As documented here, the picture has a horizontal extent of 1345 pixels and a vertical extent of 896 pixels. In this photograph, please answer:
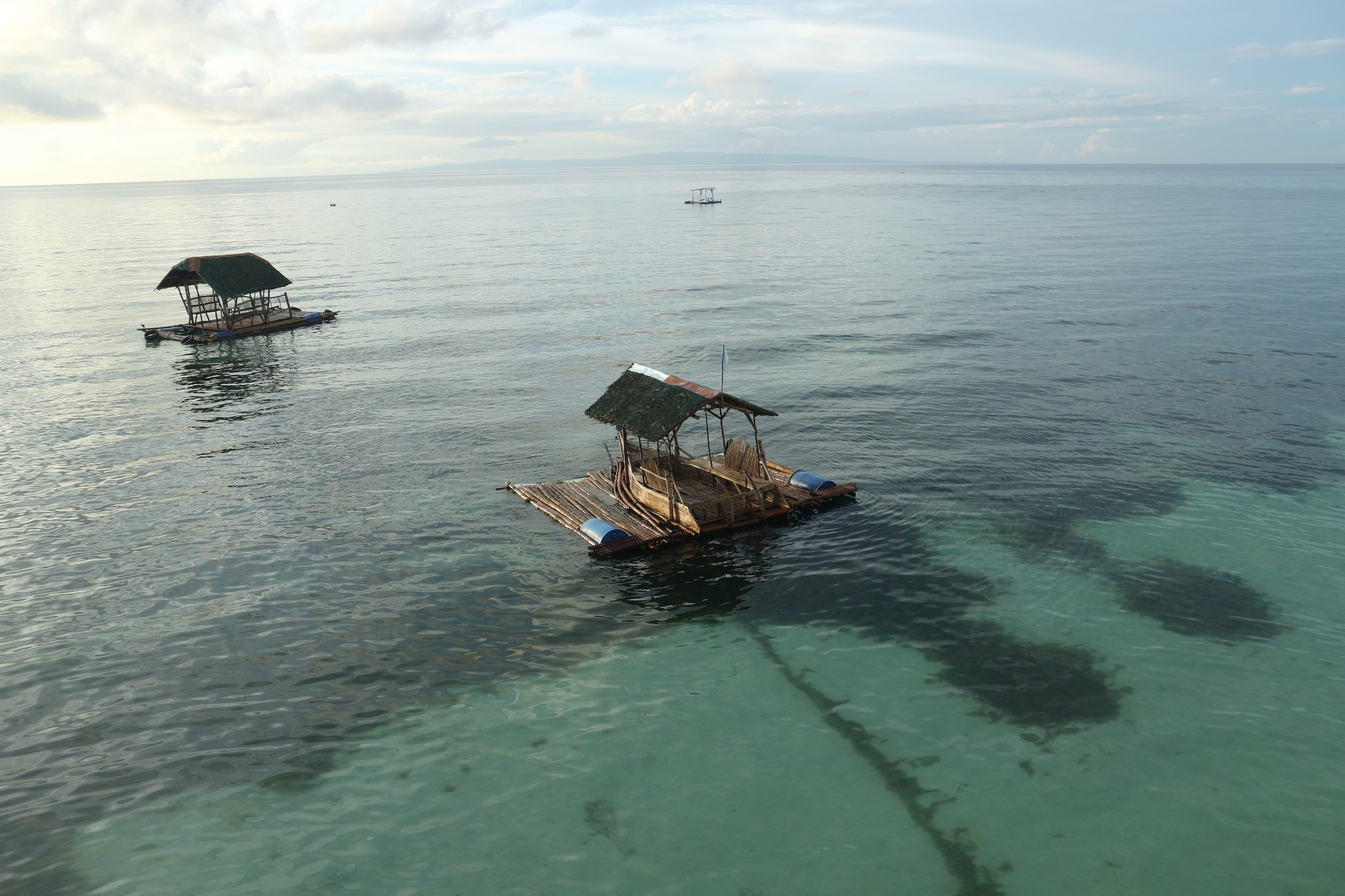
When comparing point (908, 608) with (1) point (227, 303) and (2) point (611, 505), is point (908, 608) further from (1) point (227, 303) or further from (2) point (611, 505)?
(1) point (227, 303)

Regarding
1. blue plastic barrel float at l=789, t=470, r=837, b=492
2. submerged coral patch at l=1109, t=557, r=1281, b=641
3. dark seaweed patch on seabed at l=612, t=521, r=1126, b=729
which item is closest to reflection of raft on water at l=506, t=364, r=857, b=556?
blue plastic barrel float at l=789, t=470, r=837, b=492

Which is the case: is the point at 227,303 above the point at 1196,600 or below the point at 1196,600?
above

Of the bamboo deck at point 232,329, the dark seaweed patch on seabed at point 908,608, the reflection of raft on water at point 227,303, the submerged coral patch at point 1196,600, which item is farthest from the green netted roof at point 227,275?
the submerged coral patch at point 1196,600

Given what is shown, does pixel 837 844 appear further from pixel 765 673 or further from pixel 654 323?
pixel 654 323

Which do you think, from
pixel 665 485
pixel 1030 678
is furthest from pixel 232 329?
pixel 1030 678

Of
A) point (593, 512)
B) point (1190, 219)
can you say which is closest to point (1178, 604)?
point (593, 512)

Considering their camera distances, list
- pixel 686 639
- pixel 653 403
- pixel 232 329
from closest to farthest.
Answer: pixel 686 639, pixel 653 403, pixel 232 329
